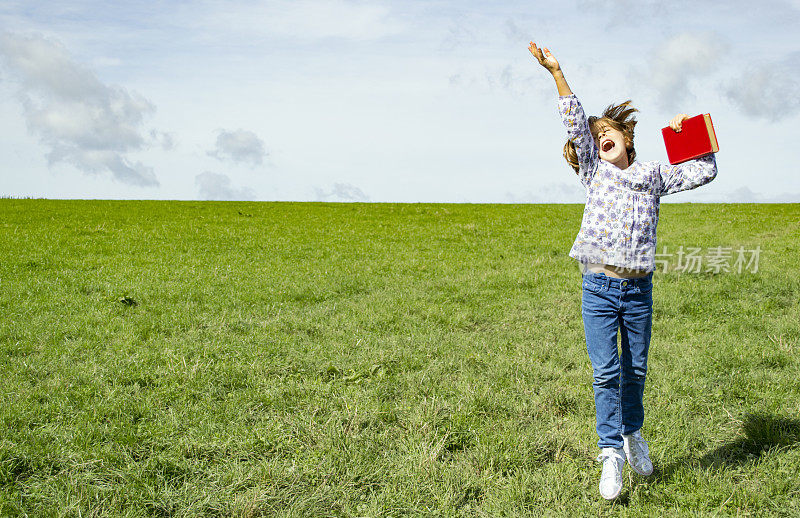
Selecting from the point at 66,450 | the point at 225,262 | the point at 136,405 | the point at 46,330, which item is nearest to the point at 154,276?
the point at 225,262

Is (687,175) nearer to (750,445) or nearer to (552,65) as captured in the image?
(552,65)

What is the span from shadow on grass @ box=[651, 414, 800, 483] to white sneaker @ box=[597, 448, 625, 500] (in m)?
0.45

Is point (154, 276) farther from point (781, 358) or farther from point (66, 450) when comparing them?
point (781, 358)

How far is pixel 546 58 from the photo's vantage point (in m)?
4.45

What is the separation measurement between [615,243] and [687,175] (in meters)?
0.80

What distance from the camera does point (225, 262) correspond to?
14.4 metres

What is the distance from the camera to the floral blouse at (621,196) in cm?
430

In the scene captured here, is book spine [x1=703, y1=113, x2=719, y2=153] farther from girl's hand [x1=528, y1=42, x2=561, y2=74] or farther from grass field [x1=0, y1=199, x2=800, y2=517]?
grass field [x1=0, y1=199, x2=800, y2=517]

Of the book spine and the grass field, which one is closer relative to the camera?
the book spine

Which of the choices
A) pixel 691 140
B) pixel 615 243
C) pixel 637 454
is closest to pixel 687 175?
pixel 691 140

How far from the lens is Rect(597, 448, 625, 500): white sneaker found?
4281 mm

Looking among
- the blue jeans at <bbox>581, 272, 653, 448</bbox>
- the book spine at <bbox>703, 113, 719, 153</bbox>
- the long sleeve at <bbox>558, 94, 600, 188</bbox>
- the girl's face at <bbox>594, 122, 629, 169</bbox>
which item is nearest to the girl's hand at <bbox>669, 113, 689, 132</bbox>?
the book spine at <bbox>703, 113, 719, 153</bbox>

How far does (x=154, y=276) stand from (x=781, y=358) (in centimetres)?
1104

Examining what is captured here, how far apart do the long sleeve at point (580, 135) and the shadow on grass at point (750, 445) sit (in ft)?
8.09
